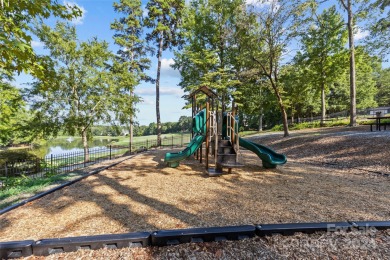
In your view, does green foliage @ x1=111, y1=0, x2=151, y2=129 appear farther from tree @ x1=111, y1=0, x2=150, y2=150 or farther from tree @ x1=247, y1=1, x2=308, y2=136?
tree @ x1=247, y1=1, x2=308, y2=136

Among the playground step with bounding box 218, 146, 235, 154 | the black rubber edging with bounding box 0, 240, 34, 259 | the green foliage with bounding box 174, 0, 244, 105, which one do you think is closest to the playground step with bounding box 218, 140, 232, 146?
the playground step with bounding box 218, 146, 235, 154

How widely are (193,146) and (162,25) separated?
553 inches

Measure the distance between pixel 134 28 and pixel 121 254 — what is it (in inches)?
750

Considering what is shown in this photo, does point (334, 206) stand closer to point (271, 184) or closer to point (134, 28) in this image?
point (271, 184)

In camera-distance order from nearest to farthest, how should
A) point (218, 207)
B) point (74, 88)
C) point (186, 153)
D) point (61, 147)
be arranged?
point (218, 207) < point (186, 153) < point (74, 88) < point (61, 147)

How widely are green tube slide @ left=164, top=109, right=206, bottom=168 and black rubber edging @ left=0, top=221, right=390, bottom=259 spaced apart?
14.2 ft

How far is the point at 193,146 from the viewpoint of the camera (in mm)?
6715

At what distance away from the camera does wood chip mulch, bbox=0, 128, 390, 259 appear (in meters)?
2.18

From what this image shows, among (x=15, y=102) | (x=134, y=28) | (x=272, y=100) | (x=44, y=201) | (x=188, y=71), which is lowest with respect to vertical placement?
(x=44, y=201)

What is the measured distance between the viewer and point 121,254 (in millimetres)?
2129

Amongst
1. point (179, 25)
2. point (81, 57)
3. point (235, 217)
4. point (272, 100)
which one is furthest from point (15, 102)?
point (272, 100)

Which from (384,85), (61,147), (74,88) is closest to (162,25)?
(74,88)

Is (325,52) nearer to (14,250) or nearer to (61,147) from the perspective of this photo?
(14,250)

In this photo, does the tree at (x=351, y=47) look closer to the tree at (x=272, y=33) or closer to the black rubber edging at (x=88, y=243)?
the tree at (x=272, y=33)
